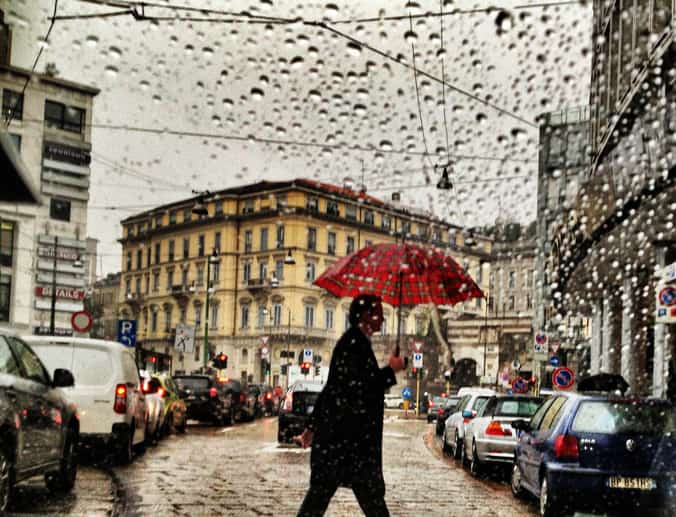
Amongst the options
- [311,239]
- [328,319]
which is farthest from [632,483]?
[328,319]

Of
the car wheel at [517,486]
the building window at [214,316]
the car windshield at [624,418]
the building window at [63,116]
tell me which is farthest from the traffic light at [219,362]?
the car windshield at [624,418]

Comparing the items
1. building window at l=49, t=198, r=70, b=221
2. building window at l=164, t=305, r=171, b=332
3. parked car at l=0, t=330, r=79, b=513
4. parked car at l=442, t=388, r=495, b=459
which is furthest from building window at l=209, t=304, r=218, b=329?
parked car at l=0, t=330, r=79, b=513

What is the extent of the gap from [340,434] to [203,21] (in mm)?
8145

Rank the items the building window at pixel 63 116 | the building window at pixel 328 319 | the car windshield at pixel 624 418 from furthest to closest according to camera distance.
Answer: the building window at pixel 328 319
the building window at pixel 63 116
the car windshield at pixel 624 418

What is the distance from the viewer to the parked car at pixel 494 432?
1422cm

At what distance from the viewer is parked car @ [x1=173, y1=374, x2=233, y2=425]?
26562 mm

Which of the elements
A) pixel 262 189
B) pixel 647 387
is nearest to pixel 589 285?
pixel 647 387

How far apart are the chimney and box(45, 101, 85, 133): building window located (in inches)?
580

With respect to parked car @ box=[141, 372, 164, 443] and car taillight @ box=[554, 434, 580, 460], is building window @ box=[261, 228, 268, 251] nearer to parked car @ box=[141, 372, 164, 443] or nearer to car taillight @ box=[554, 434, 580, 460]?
parked car @ box=[141, 372, 164, 443]

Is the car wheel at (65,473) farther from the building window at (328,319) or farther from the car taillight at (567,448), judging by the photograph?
the building window at (328,319)

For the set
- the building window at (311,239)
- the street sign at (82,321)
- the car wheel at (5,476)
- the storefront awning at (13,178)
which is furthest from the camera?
the building window at (311,239)

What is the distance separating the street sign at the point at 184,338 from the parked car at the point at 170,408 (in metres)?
8.77

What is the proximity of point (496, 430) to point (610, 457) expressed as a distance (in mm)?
5614

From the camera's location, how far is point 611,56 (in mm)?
24516
